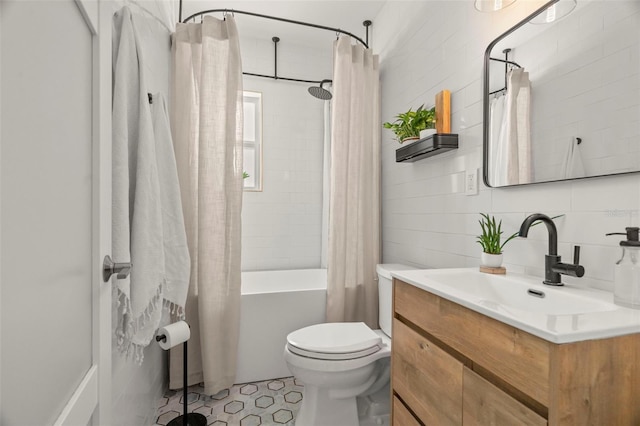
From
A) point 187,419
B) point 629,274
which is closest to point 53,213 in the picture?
point 629,274

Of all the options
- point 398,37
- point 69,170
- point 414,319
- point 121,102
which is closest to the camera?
point 69,170

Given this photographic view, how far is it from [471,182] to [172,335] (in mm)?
1537

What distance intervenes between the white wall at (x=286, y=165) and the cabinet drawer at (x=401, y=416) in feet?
6.03

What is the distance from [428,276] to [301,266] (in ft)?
6.35

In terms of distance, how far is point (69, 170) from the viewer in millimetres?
607

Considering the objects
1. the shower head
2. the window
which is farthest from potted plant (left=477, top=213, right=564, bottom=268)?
the window

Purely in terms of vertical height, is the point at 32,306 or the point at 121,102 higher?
the point at 121,102

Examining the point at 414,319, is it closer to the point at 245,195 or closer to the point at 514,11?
the point at 514,11

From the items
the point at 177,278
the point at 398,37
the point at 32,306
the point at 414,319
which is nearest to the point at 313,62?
the point at 398,37

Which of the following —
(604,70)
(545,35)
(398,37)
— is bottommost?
(604,70)

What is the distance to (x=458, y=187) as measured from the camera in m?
1.66

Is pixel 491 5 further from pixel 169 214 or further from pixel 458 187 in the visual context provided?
pixel 169 214

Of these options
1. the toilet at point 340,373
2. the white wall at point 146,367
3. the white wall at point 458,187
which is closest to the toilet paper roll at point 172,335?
the white wall at point 146,367

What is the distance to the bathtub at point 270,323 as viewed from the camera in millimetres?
2078
